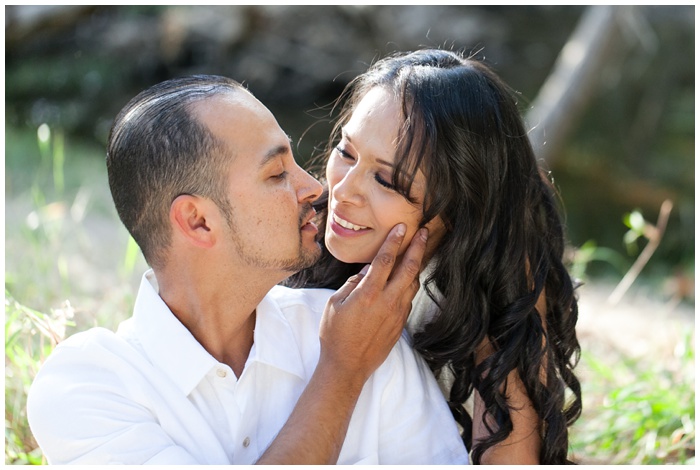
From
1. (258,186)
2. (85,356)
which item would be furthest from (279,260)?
(85,356)

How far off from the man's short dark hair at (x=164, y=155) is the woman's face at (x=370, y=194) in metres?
0.38

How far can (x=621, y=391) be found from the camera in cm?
349

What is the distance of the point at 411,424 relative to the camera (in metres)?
2.35

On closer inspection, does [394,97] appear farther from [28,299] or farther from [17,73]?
[17,73]

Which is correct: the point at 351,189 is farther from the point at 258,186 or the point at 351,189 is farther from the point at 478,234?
the point at 478,234

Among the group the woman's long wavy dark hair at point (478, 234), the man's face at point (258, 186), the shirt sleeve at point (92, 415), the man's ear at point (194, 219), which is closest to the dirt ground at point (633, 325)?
the woman's long wavy dark hair at point (478, 234)

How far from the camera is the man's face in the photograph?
2.26 m

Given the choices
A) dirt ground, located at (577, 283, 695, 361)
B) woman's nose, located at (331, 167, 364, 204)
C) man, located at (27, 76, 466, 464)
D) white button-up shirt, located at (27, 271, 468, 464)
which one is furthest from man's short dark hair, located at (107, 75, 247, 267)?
dirt ground, located at (577, 283, 695, 361)

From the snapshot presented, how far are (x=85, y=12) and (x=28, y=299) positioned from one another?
6.42 metres

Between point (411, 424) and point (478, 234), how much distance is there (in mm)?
612

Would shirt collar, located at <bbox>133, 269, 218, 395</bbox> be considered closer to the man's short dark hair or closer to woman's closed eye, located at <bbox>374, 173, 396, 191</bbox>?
the man's short dark hair

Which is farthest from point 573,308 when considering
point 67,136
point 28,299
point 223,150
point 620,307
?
point 67,136

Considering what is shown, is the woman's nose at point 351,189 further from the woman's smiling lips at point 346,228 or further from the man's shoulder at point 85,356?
the man's shoulder at point 85,356

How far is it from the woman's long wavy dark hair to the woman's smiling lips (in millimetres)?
176
